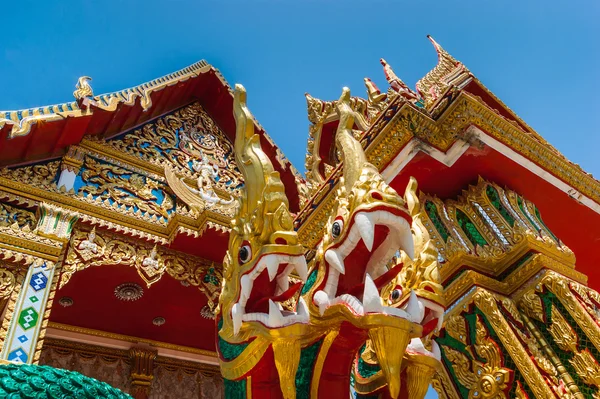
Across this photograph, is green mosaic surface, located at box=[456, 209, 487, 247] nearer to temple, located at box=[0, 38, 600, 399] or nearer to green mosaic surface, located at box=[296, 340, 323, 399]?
temple, located at box=[0, 38, 600, 399]

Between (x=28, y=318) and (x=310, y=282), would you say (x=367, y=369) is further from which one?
(x=28, y=318)

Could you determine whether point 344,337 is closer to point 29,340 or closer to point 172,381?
point 29,340

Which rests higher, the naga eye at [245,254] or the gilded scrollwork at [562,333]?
the naga eye at [245,254]

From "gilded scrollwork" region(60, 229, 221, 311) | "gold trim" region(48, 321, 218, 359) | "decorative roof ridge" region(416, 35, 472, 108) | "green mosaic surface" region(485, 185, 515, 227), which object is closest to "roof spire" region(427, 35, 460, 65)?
"decorative roof ridge" region(416, 35, 472, 108)

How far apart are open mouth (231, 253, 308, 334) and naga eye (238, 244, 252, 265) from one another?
0.26ft

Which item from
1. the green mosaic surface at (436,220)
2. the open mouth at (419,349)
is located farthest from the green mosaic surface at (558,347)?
the open mouth at (419,349)

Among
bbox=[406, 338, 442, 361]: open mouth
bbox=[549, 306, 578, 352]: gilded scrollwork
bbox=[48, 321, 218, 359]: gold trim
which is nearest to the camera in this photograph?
bbox=[406, 338, 442, 361]: open mouth

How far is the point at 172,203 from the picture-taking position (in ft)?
16.5

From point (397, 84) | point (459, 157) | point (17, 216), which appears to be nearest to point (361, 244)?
point (459, 157)

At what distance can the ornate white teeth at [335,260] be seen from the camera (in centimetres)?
200

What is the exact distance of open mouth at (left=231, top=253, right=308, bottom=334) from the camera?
193cm

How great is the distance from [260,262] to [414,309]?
59 cm

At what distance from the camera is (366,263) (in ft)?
7.03

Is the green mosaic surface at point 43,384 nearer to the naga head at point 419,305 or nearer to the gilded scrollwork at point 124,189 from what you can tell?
the naga head at point 419,305
